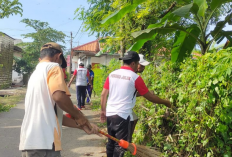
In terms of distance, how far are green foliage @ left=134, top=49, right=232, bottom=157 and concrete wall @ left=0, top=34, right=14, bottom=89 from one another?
1720 centimetres

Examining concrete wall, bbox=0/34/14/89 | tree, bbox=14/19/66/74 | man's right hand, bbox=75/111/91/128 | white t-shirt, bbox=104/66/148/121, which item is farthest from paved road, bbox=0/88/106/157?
tree, bbox=14/19/66/74

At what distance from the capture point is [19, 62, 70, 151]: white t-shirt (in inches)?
90.2

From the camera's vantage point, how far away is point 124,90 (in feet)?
10.8

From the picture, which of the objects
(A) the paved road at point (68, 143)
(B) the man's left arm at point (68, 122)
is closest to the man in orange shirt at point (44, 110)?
(B) the man's left arm at point (68, 122)

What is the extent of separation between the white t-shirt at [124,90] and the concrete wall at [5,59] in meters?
17.0

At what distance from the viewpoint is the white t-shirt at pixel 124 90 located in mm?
3295

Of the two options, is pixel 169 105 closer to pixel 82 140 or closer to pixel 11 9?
pixel 82 140

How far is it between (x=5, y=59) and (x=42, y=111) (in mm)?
19162

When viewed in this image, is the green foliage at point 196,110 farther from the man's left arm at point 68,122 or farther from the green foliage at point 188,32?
the man's left arm at point 68,122

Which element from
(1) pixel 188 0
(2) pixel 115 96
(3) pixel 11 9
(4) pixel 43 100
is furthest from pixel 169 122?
(3) pixel 11 9

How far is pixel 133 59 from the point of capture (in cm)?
347

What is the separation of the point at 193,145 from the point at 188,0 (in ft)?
8.67

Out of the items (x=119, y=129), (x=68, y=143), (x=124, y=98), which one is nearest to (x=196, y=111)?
(x=124, y=98)

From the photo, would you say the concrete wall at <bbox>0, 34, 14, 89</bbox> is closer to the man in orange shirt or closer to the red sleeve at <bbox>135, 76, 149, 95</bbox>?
the red sleeve at <bbox>135, 76, 149, 95</bbox>
